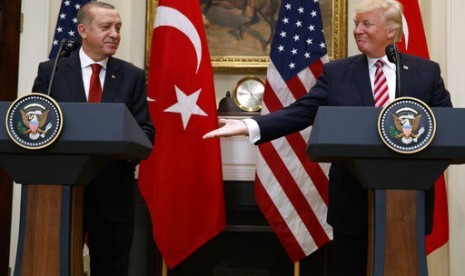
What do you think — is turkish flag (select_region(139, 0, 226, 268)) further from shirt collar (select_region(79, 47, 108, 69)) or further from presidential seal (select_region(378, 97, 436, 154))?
presidential seal (select_region(378, 97, 436, 154))

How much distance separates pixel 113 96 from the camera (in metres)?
2.77

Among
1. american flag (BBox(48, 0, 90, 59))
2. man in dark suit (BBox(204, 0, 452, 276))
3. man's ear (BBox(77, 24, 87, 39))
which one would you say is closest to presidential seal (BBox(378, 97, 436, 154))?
man in dark suit (BBox(204, 0, 452, 276))

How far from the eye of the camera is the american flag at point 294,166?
3.93 meters

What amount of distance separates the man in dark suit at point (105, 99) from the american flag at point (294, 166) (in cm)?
135

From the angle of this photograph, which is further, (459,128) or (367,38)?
(367,38)

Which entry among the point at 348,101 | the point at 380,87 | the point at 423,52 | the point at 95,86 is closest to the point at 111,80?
the point at 95,86

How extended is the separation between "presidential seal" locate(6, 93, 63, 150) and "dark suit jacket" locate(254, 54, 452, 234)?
903mm

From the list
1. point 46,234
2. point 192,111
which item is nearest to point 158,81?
point 192,111

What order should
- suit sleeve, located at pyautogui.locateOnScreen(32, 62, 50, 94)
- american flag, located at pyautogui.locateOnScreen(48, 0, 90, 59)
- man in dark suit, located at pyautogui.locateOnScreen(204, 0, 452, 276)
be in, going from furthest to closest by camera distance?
american flag, located at pyautogui.locateOnScreen(48, 0, 90, 59) < suit sleeve, located at pyautogui.locateOnScreen(32, 62, 50, 94) < man in dark suit, located at pyautogui.locateOnScreen(204, 0, 452, 276)

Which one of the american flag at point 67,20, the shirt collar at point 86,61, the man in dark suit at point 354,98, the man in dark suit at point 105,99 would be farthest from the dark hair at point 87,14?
the american flag at point 67,20

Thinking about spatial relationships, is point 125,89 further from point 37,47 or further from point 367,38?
point 37,47

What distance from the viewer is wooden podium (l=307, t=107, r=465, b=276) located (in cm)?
197

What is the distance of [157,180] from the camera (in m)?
3.94

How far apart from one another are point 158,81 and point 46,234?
2.06 meters
